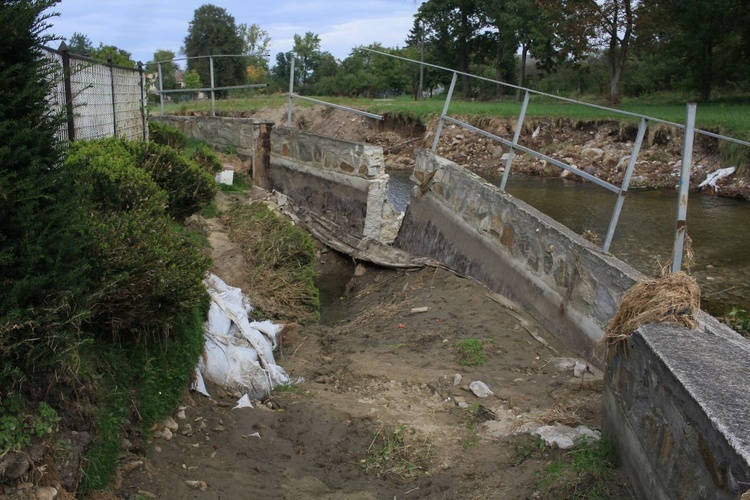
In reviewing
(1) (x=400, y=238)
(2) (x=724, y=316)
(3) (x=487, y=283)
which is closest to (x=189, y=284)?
(3) (x=487, y=283)

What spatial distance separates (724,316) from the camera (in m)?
7.95

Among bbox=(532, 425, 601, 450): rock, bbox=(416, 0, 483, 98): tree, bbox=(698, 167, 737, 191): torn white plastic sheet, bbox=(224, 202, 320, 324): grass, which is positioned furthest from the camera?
bbox=(416, 0, 483, 98): tree

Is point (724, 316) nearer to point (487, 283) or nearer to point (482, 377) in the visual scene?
point (487, 283)

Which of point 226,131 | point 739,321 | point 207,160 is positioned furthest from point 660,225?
point 226,131

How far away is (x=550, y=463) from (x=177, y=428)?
7.53ft

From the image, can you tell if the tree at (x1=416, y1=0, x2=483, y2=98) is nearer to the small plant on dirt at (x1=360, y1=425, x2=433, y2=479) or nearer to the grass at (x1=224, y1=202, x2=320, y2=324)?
the grass at (x1=224, y1=202, x2=320, y2=324)

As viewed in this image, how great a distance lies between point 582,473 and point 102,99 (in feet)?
23.1

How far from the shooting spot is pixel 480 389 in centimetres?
561

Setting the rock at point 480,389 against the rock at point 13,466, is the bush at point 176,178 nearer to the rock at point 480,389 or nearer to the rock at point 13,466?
the rock at point 480,389

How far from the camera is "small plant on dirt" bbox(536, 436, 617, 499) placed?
3668 millimetres

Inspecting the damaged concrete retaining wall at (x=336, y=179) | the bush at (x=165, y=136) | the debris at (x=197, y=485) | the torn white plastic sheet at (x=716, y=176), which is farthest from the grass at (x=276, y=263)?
the torn white plastic sheet at (x=716, y=176)

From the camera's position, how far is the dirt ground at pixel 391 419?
13.3 ft

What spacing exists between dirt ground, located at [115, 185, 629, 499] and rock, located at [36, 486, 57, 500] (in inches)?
20.3

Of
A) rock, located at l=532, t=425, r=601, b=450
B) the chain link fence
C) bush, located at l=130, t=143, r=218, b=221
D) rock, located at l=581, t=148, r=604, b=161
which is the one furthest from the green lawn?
rock, located at l=532, t=425, r=601, b=450
